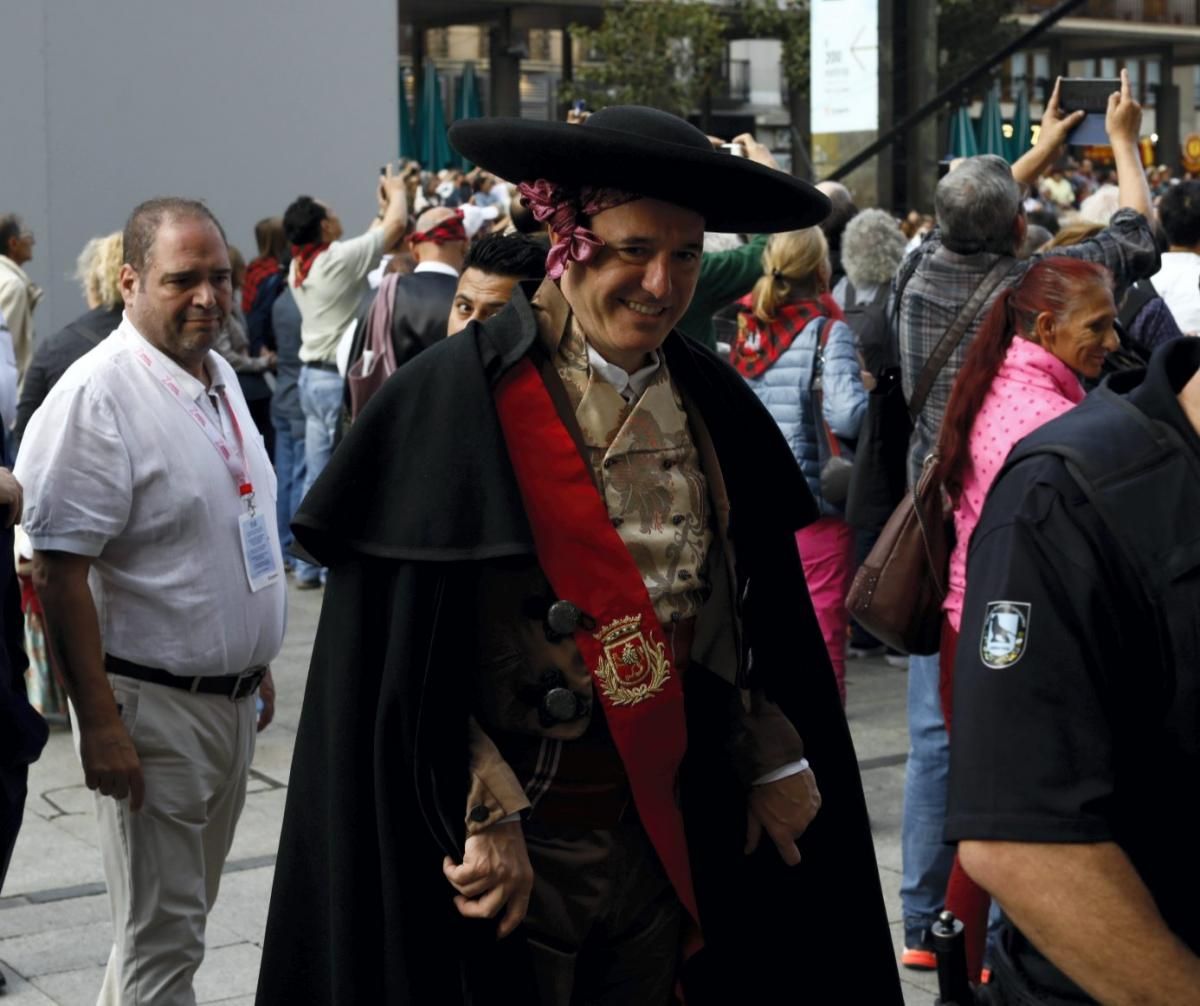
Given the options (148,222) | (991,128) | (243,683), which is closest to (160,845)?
(243,683)

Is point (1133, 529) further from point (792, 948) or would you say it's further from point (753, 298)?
point (753, 298)

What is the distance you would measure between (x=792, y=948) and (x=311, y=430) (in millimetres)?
7945

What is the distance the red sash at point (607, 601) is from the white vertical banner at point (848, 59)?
36.4 ft

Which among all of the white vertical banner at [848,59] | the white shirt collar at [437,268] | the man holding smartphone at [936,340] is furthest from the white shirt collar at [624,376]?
the white vertical banner at [848,59]

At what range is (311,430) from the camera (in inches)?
426

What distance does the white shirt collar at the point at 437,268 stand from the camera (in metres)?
7.36

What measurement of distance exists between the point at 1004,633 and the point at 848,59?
40.2 feet

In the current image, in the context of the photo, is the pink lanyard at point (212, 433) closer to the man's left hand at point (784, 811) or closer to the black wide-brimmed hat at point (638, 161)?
the black wide-brimmed hat at point (638, 161)

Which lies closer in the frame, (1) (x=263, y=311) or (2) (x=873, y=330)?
(2) (x=873, y=330)

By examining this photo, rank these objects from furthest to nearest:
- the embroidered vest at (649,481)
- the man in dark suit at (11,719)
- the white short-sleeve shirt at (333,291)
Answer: the white short-sleeve shirt at (333,291) → the man in dark suit at (11,719) → the embroidered vest at (649,481)

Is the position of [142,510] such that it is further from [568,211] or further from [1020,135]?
[1020,135]

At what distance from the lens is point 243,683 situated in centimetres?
413

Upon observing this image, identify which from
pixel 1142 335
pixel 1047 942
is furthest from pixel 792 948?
pixel 1142 335

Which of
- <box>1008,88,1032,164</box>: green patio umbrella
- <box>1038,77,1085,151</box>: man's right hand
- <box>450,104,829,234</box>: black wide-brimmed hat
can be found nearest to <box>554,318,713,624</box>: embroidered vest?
<box>450,104,829,234</box>: black wide-brimmed hat
